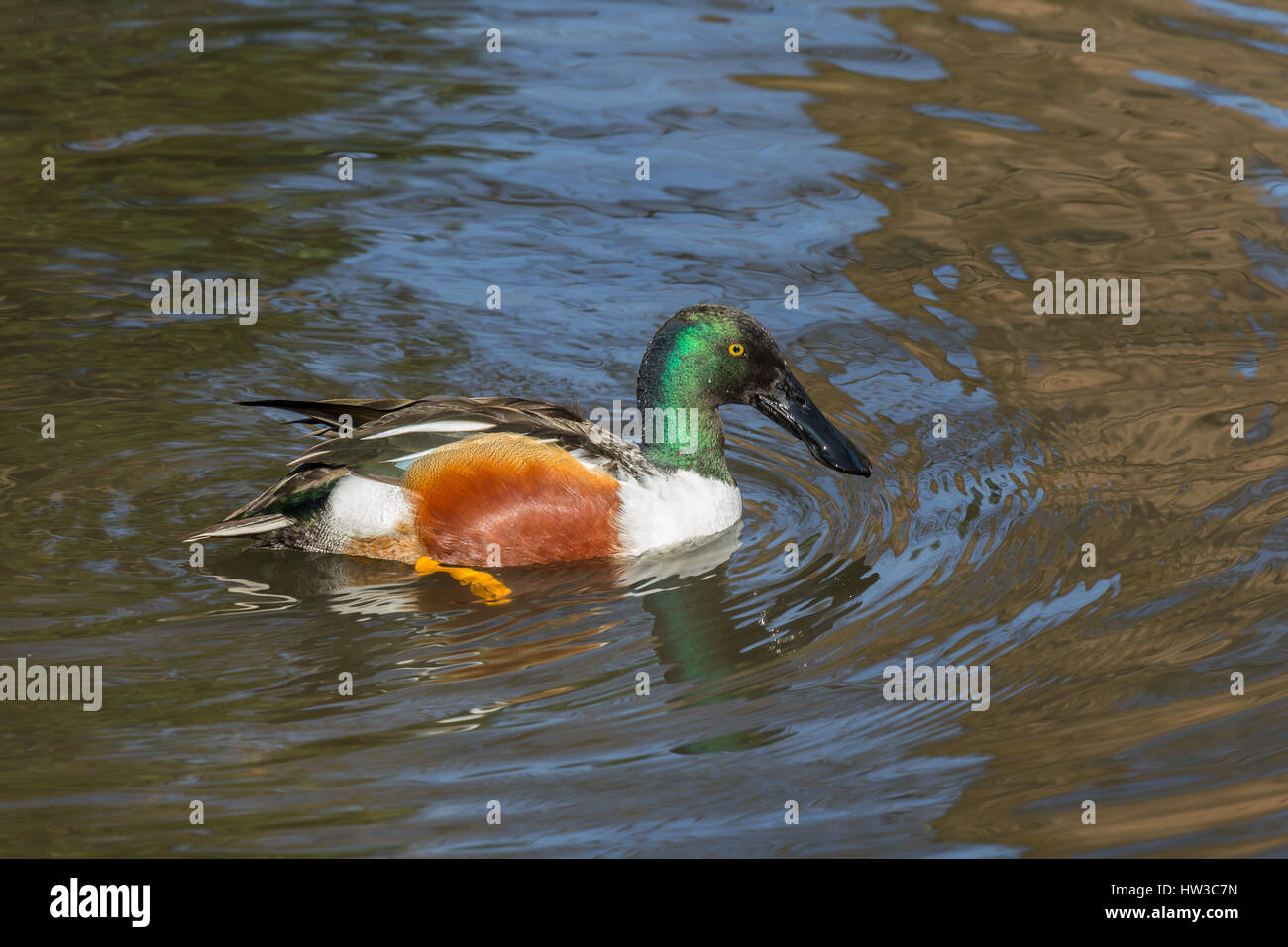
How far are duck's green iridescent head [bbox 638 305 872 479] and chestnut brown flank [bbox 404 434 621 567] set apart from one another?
0.53 m

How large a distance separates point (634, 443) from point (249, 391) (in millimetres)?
2031

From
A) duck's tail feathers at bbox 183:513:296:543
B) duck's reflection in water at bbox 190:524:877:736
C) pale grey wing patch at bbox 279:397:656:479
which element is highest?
pale grey wing patch at bbox 279:397:656:479

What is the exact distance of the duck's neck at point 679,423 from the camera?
6969mm

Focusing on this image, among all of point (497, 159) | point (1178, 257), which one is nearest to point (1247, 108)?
point (1178, 257)

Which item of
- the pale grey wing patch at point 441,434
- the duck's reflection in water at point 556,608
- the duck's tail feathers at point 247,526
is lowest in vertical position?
the duck's reflection in water at point 556,608

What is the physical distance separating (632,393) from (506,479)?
5.60 ft

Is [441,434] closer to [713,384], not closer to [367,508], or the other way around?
[367,508]

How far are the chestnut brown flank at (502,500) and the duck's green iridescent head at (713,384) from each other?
0.53 m

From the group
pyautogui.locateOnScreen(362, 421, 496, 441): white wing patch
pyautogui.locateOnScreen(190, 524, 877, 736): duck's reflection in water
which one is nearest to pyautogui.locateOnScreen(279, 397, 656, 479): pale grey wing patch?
pyautogui.locateOnScreen(362, 421, 496, 441): white wing patch

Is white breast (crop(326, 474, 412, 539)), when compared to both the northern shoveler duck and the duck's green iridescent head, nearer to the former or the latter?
the northern shoveler duck

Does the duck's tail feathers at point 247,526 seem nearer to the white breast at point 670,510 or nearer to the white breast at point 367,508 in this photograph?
the white breast at point 367,508

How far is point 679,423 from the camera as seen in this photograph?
697cm

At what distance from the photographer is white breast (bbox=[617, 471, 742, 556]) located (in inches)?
266

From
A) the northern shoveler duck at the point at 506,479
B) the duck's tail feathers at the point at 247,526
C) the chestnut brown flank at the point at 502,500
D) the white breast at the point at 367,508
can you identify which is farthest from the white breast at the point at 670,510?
the duck's tail feathers at the point at 247,526
